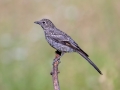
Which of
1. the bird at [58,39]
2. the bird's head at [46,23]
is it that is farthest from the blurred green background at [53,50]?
the bird's head at [46,23]

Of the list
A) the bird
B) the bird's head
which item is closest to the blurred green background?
the bird

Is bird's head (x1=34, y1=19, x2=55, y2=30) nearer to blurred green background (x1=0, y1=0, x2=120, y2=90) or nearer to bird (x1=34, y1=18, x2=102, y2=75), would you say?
bird (x1=34, y1=18, x2=102, y2=75)

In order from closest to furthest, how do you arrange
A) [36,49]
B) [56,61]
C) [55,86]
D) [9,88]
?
1. [55,86]
2. [56,61]
3. [9,88]
4. [36,49]

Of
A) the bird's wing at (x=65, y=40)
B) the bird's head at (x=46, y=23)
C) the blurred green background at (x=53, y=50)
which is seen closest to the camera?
the bird's wing at (x=65, y=40)

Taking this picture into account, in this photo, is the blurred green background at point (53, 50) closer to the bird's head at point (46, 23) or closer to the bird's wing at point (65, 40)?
the bird's wing at point (65, 40)

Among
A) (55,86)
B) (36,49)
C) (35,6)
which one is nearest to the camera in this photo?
(55,86)

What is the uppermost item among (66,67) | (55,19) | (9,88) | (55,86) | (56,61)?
(55,19)

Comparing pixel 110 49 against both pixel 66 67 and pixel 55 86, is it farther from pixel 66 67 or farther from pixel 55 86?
pixel 55 86

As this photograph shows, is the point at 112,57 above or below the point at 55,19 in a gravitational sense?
below

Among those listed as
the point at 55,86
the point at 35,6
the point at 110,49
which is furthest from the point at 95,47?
the point at 55,86
